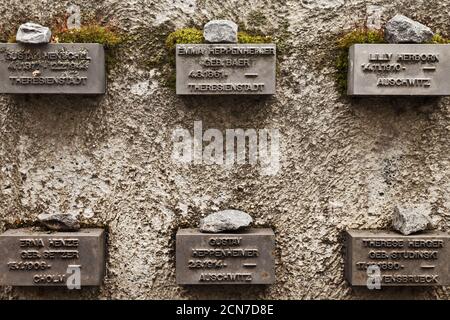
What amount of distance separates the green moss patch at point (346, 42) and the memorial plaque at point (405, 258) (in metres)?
0.89

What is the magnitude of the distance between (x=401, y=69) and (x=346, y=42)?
0.35 meters

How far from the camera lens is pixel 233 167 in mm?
2805

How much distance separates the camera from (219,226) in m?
2.68

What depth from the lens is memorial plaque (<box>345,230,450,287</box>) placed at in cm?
263

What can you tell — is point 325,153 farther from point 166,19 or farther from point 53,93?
point 53,93

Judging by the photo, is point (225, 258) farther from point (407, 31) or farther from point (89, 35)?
point (407, 31)

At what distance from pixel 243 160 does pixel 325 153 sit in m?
0.48

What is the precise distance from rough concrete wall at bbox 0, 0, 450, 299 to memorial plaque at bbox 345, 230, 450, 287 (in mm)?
193

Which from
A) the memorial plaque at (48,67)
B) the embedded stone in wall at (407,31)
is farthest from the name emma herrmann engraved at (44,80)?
the embedded stone in wall at (407,31)

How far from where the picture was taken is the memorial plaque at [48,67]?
102 inches

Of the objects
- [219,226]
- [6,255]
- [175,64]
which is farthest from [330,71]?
[6,255]

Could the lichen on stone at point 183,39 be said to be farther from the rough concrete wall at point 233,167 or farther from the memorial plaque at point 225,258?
the memorial plaque at point 225,258

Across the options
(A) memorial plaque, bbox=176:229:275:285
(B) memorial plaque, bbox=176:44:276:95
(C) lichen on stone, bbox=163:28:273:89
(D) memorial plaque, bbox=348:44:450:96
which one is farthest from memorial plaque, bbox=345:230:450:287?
(C) lichen on stone, bbox=163:28:273:89

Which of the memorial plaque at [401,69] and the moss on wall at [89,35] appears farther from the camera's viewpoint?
the moss on wall at [89,35]
